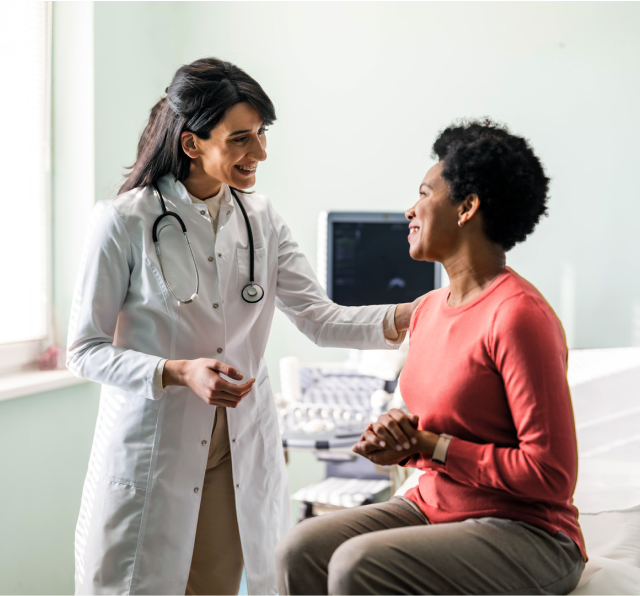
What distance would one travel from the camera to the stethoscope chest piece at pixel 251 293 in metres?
1.35

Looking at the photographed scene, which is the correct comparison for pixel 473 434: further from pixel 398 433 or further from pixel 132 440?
pixel 132 440

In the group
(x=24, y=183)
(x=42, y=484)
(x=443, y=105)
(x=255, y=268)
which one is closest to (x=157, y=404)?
(x=255, y=268)

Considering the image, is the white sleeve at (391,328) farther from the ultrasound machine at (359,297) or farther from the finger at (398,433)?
the ultrasound machine at (359,297)

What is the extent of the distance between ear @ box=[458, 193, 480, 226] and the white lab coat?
51 centimetres

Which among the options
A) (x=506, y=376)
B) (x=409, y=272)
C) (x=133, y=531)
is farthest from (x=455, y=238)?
(x=409, y=272)

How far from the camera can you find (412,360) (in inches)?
44.4

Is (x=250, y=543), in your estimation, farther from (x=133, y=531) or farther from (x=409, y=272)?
(x=409, y=272)

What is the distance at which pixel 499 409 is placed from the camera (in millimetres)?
965

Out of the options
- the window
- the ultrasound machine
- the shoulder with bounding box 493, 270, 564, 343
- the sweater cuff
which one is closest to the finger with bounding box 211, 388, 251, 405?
the sweater cuff

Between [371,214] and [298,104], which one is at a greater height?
[298,104]

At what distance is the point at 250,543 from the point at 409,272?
134 cm

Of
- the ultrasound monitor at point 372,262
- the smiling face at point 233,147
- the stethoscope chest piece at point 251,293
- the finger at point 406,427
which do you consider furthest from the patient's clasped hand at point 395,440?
the ultrasound monitor at point 372,262

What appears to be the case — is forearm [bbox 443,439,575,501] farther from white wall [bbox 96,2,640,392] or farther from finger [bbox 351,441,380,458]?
white wall [bbox 96,2,640,392]

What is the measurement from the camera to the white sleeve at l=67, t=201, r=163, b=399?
120cm
